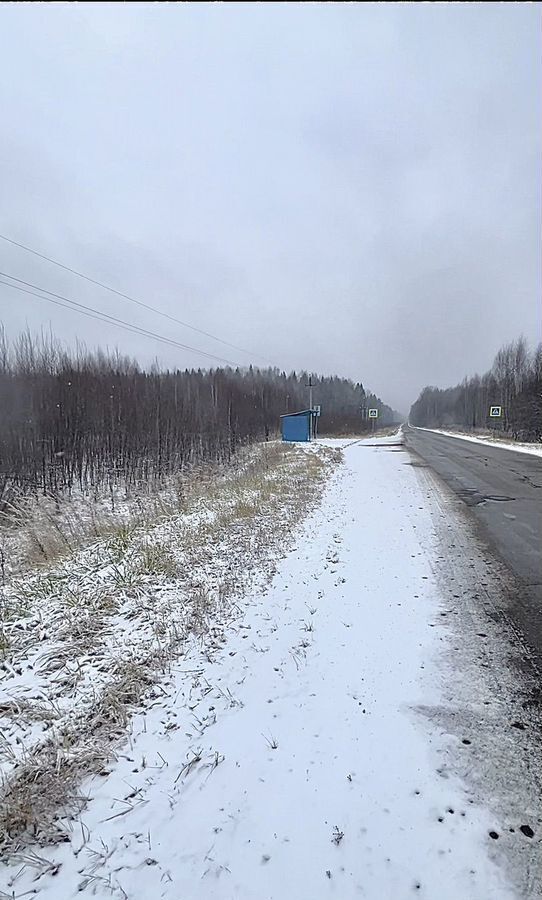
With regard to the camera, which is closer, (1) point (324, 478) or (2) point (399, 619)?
(2) point (399, 619)

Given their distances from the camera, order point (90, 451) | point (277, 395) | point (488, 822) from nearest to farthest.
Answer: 1. point (488, 822)
2. point (90, 451)
3. point (277, 395)

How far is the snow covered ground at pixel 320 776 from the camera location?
185cm

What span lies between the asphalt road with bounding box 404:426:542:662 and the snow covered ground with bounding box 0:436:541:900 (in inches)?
25.0

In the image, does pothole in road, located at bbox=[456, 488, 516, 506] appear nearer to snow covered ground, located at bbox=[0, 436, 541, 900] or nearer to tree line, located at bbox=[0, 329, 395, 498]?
snow covered ground, located at bbox=[0, 436, 541, 900]

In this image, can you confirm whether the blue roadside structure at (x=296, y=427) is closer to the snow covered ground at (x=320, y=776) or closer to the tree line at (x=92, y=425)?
the tree line at (x=92, y=425)

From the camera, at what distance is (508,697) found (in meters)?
2.96

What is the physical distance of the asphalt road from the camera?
14.5 feet

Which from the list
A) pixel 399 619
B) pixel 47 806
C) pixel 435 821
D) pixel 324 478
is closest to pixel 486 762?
pixel 435 821

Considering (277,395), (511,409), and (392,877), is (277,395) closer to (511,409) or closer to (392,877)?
(511,409)

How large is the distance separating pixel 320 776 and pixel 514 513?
773 cm

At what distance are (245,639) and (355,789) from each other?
187 cm

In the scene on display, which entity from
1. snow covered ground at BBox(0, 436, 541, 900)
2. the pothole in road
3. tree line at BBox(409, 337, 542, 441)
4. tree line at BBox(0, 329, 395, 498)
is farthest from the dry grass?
tree line at BBox(409, 337, 542, 441)

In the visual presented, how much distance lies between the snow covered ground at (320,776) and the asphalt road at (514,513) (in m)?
0.64

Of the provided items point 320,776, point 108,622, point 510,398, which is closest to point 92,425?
point 108,622
